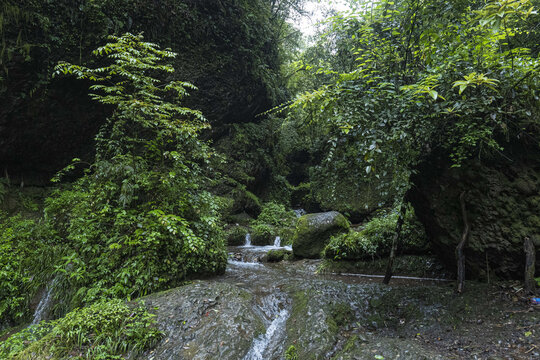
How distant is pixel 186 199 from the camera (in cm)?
564

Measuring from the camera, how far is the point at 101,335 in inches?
138

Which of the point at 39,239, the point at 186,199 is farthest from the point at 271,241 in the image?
the point at 39,239

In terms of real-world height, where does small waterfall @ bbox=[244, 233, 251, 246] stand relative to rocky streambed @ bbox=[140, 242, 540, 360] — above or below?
below

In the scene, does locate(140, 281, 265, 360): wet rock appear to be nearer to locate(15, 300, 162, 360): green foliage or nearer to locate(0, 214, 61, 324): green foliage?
locate(15, 300, 162, 360): green foliage

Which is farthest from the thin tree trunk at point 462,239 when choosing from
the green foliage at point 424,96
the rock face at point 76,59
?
the rock face at point 76,59

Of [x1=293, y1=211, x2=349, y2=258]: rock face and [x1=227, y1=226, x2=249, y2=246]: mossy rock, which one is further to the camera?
[x1=227, y1=226, x2=249, y2=246]: mossy rock

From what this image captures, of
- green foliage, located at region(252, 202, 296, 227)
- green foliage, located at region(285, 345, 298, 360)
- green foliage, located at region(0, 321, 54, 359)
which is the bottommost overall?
green foliage, located at region(0, 321, 54, 359)

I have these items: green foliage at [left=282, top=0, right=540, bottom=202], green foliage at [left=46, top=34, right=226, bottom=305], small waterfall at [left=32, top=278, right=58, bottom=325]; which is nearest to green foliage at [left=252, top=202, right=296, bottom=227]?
green foliage at [left=46, top=34, right=226, bottom=305]

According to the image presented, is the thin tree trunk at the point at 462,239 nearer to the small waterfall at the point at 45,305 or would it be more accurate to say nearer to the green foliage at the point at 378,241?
the green foliage at the point at 378,241

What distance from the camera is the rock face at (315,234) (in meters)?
8.96

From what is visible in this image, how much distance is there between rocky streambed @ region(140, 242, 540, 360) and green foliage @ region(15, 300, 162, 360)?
229mm

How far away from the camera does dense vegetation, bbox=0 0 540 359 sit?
377cm

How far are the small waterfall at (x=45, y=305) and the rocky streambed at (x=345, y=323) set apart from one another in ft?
6.88

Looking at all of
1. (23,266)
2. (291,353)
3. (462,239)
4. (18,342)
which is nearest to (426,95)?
(462,239)
